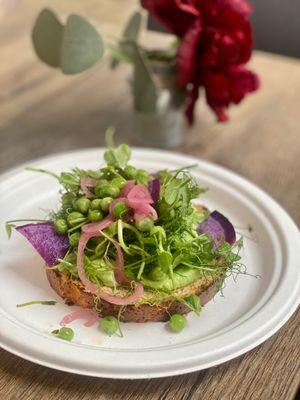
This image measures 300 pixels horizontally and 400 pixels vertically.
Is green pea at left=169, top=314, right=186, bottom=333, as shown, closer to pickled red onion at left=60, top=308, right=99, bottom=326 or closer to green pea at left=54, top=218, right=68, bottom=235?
pickled red onion at left=60, top=308, right=99, bottom=326

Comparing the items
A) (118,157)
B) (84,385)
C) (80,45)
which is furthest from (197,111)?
(84,385)

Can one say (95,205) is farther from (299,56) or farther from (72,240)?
(299,56)

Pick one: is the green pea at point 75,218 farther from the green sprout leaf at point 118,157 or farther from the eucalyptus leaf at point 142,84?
the eucalyptus leaf at point 142,84

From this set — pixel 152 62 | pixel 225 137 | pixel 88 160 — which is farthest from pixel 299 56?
pixel 88 160

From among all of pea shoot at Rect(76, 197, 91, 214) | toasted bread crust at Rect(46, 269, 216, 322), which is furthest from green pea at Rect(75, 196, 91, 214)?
toasted bread crust at Rect(46, 269, 216, 322)

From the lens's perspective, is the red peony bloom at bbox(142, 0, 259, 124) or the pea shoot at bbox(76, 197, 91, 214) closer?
the pea shoot at bbox(76, 197, 91, 214)
